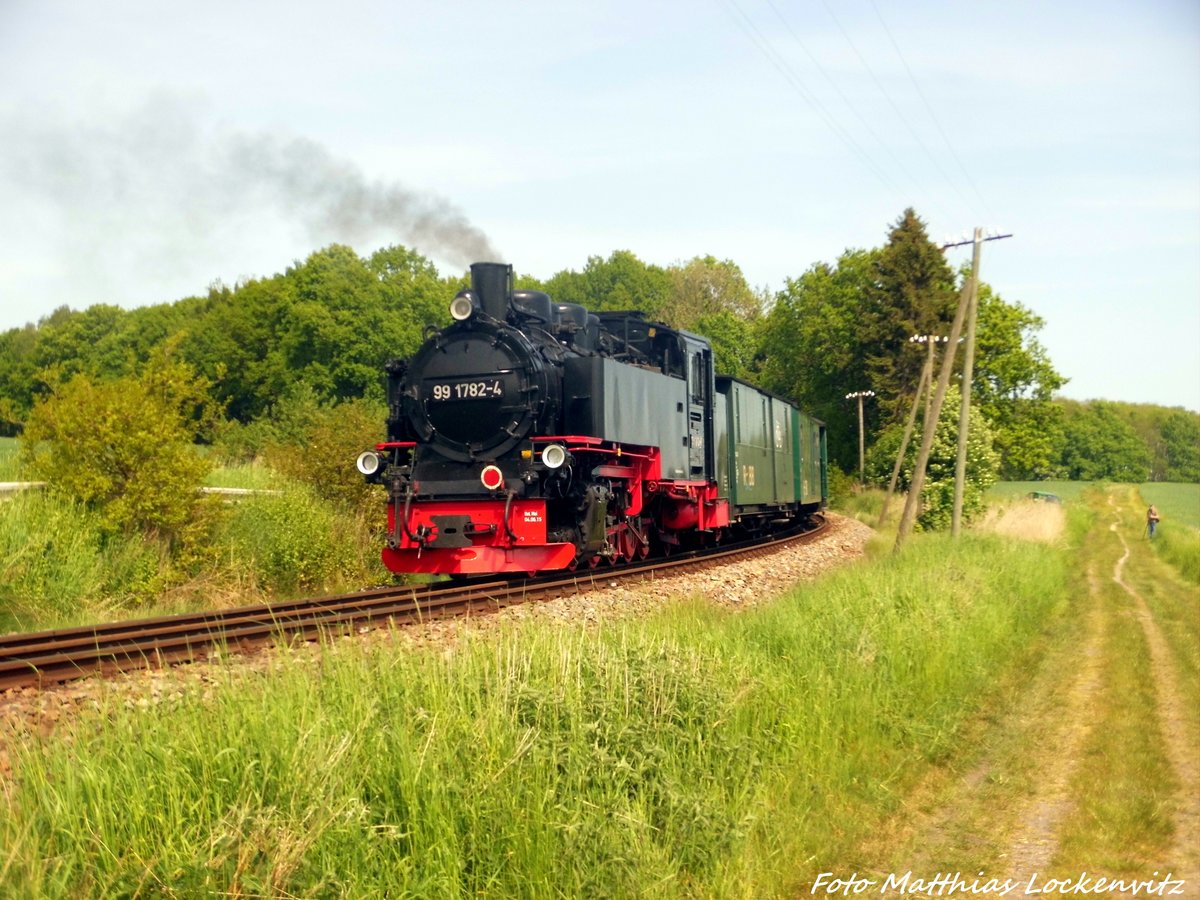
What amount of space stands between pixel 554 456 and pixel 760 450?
962cm

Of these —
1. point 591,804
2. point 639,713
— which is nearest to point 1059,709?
point 639,713

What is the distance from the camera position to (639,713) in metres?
5.46

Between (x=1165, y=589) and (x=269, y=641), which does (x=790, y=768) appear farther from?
(x=1165, y=589)

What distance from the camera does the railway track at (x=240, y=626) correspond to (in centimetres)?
681

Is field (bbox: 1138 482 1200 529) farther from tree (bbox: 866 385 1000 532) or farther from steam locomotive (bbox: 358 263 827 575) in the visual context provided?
steam locomotive (bbox: 358 263 827 575)

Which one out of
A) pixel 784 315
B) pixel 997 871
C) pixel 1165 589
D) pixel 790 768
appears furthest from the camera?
pixel 784 315

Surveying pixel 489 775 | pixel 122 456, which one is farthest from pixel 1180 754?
pixel 122 456

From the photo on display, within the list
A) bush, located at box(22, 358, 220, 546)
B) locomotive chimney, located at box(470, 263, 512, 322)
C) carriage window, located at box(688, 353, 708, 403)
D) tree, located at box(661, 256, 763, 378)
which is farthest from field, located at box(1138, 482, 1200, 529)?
bush, located at box(22, 358, 220, 546)

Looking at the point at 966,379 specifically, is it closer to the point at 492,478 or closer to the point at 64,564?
the point at 492,478

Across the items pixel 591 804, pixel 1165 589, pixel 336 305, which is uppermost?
pixel 336 305

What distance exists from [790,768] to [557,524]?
7529mm

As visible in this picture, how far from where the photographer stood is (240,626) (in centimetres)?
909

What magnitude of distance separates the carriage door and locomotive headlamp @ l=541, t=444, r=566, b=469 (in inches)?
180

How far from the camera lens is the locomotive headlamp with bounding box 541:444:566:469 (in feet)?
39.5
